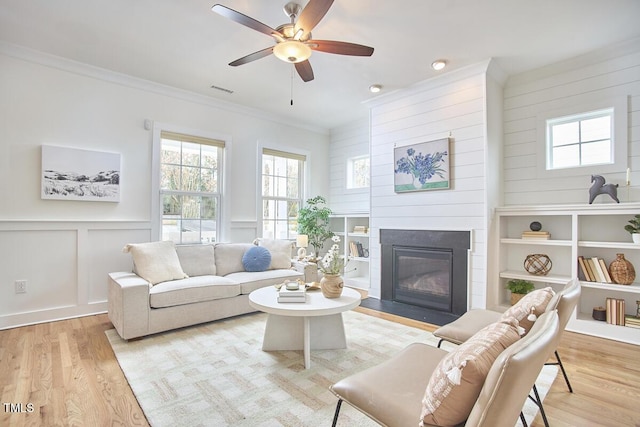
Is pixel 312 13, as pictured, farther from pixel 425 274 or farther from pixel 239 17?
pixel 425 274

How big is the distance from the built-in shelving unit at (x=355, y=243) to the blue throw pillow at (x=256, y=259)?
1.61m

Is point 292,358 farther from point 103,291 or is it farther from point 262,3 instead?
point 262,3

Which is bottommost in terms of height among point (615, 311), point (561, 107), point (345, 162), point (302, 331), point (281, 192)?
point (302, 331)

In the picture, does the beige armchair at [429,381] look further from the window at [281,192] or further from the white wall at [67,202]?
the window at [281,192]

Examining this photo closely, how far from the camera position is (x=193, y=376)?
224 centimetres

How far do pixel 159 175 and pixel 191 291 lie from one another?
176 cm

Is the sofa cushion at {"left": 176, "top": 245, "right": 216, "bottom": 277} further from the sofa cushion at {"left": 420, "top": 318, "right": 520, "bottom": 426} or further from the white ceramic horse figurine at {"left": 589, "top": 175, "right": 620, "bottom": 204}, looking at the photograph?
the white ceramic horse figurine at {"left": 589, "top": 175, "right": 620, "bottom": 204}

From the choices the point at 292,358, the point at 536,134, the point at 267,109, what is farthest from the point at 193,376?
the point at 536,134

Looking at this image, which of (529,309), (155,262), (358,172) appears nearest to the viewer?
(529,309)

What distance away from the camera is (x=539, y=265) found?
11.3 ft

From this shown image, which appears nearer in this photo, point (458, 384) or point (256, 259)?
point (458, 384)

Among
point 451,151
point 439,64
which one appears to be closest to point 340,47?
point 439,64

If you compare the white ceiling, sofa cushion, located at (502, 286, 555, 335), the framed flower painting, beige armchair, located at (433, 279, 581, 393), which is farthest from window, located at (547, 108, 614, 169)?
sofa cushion, located at (502, 286, 555, 335)

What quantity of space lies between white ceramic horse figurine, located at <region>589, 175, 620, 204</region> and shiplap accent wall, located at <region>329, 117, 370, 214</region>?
→ 9.51 ft
